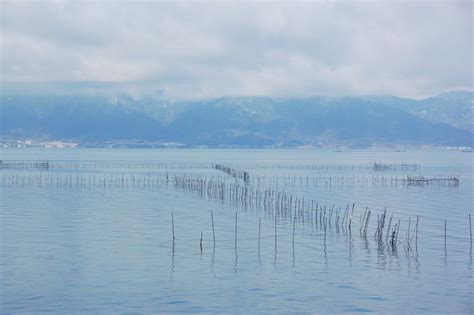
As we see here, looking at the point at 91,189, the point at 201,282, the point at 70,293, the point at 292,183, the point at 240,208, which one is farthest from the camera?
the point at 292,183

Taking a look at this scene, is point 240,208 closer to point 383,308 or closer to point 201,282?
point 201,282

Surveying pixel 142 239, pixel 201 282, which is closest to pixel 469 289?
pixel 201 282

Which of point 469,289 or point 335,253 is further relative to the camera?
point 335,253

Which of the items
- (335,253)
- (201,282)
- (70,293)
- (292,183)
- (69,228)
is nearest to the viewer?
(70,293)

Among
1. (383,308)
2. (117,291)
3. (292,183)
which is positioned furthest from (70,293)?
(292,183)

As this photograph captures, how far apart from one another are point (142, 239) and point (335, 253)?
9.02 m

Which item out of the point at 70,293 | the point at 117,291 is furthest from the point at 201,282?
the point at 70,293

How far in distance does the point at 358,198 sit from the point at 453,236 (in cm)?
2119

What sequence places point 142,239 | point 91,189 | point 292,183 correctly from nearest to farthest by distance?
point 142,239 < point 91,189 < point 292,183

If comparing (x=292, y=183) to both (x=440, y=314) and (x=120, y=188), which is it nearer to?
(x=120, y=188)

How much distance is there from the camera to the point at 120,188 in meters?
60.6

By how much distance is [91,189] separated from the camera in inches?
2324

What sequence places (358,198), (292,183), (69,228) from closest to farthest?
(69,228)
(358,198)
(292,183)

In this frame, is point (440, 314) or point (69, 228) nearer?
point (440, 314)
